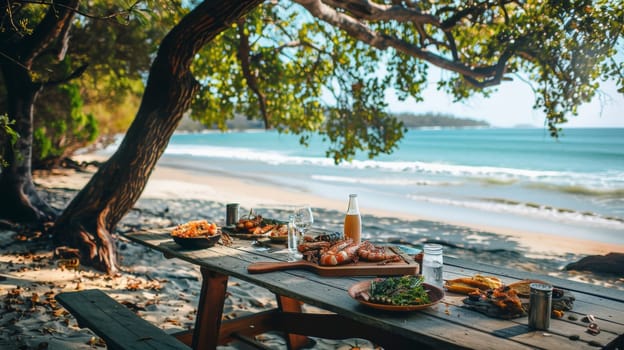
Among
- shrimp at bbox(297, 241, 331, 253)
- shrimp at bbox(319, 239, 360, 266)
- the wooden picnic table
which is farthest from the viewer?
shrimp at bbox(297, 241, 331, 253)

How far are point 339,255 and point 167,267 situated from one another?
3.61 m

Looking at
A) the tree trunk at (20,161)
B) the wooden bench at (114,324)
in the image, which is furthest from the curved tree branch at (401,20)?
the wooden bench at (114,324)

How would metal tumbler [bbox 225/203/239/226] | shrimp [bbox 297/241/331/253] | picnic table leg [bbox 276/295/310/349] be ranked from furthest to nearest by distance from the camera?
metal tumbler [bbox 225/203/239/226], picnic table leg [bbox 276/295/310/349], shrimp [bbox 297/241/331/253]

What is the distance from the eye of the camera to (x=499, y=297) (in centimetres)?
212

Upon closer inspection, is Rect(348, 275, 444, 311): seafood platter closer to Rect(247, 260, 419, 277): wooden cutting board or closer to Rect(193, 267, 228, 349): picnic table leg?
Rect(247, 260, 419, 277): wooden cutting board

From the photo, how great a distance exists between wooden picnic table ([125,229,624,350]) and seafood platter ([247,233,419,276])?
0.16ft

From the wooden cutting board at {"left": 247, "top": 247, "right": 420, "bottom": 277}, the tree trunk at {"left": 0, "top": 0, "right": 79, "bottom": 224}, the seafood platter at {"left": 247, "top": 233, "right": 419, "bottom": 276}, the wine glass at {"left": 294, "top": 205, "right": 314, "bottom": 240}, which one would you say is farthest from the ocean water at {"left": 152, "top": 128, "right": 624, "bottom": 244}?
the wooden cutting board at {"left": 247, "top": 247, "right": 420, "bottom": 277}

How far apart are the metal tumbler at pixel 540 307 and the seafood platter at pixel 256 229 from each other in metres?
1.77

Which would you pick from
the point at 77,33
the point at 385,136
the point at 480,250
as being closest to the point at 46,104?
the point at 77,33

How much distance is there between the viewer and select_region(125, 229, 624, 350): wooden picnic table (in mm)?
1823

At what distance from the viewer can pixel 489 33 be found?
8.09 meters

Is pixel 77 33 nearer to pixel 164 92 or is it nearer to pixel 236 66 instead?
pixel 236 66

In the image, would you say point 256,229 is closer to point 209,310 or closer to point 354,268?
point 209,310

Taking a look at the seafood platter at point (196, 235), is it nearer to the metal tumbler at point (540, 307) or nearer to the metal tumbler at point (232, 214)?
the metal tumbler at point (232, 214)
